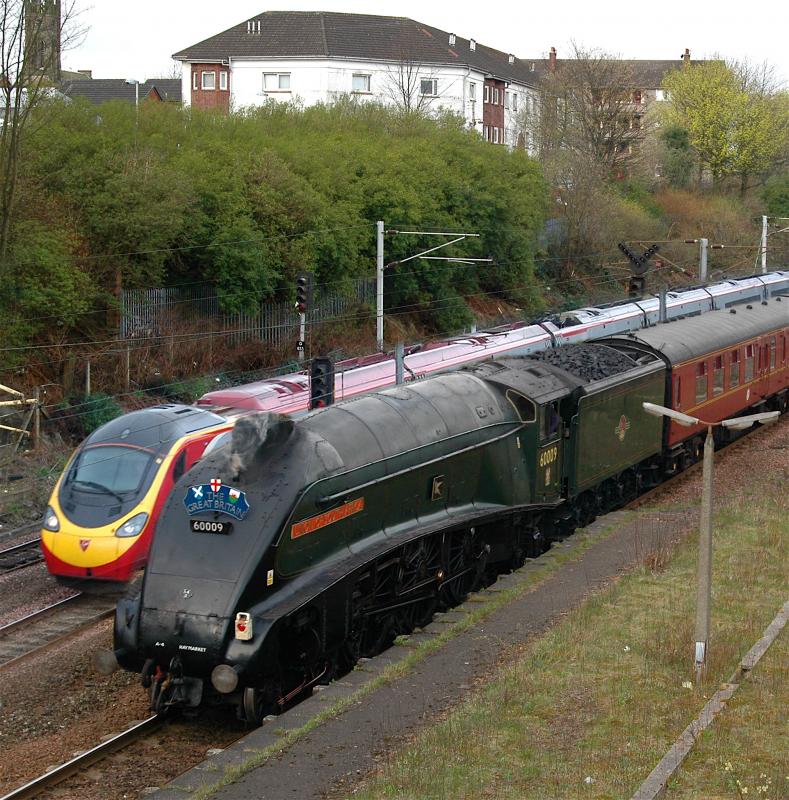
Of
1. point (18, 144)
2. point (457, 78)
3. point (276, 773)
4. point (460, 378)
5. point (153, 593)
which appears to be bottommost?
point (276, 773)

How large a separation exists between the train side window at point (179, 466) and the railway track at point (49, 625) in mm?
2025

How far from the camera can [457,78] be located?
69688mm

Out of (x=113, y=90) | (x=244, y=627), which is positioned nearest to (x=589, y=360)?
(x=244, y=627)

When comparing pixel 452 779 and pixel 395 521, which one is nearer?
pixel 452 779

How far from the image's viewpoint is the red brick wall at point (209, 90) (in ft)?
221

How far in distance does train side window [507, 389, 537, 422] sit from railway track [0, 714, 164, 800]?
7071mm

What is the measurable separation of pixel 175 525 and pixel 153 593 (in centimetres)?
76

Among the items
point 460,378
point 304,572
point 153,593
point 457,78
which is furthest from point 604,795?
point 457,78

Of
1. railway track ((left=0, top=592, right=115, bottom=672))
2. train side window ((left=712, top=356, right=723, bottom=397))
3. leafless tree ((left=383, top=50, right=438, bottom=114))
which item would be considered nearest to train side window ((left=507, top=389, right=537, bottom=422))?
railway track ((left=0, top=592, right=115, bottom=672))

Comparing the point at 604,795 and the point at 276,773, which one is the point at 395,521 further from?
the point at 604,795

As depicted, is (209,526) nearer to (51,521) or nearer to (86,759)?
(86,759)

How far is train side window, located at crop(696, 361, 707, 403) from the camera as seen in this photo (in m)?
23.7

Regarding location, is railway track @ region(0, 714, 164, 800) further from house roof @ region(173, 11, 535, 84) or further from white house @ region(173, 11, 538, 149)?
house roof @ region(173, 11, 535, 84)

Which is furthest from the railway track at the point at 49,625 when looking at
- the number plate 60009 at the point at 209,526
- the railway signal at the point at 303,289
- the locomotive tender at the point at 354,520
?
the railway signal at the point at 303,289
